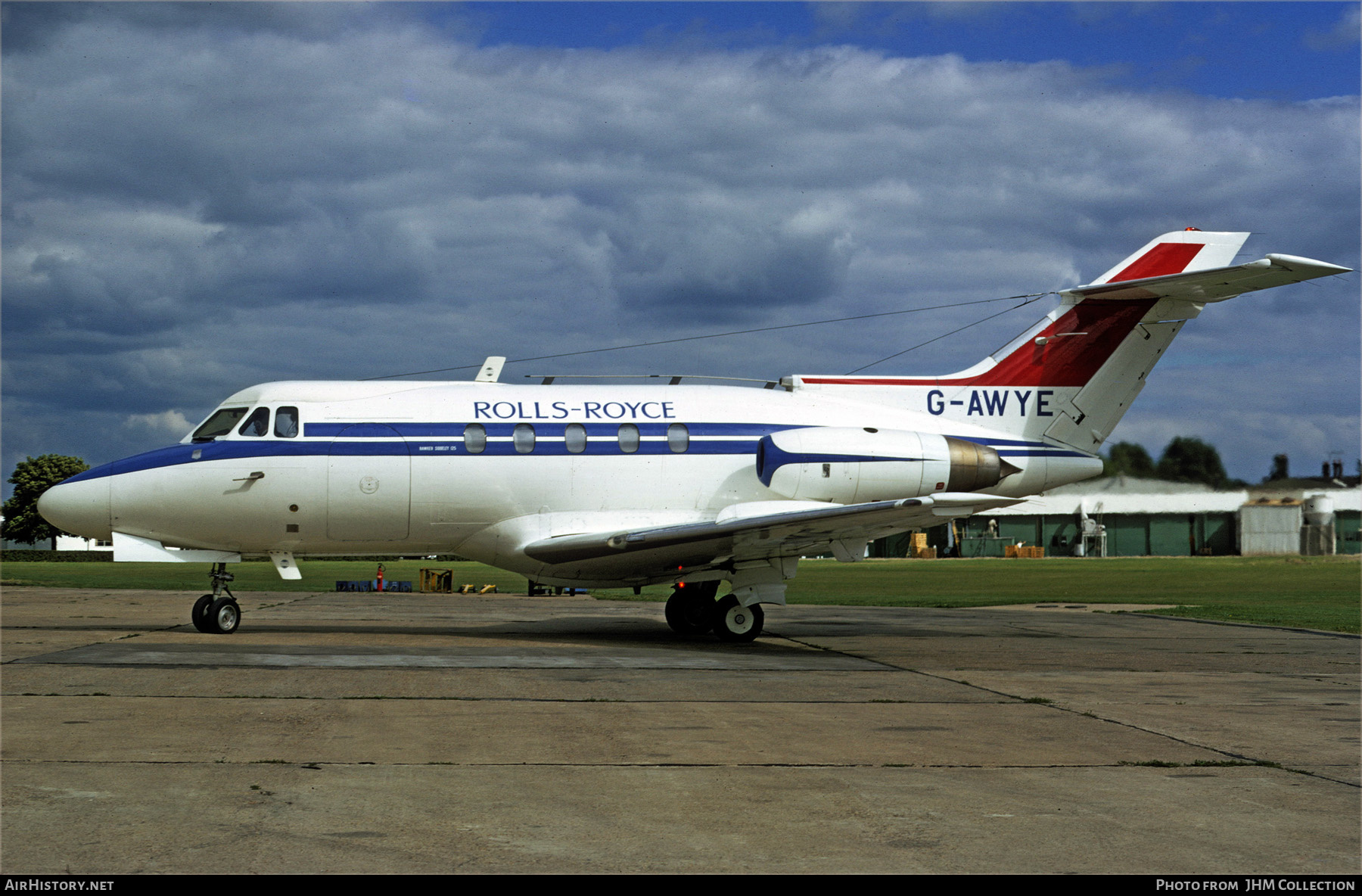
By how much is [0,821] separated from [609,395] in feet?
44.4

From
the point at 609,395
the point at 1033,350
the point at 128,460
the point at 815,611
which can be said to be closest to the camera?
the point at 128,460

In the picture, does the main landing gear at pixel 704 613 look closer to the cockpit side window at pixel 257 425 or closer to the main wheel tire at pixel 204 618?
the cockpit side window at pixel 257 425

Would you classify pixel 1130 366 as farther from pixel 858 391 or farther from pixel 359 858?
pixel 359 858

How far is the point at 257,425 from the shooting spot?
1788 cm

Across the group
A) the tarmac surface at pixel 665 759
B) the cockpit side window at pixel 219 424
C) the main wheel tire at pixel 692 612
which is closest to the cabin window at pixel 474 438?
the tarmac surface at pixel 665 759

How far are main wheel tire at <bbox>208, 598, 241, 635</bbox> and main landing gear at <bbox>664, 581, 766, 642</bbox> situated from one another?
7128mm

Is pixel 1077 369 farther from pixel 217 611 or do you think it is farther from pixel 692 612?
pixel 217 611

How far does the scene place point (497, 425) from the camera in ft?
60.0

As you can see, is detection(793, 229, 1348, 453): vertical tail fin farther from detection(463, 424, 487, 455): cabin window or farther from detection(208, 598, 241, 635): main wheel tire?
detection(208, 598, 241, 635): main wheel tire

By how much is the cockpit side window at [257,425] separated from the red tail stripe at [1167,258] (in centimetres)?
1456

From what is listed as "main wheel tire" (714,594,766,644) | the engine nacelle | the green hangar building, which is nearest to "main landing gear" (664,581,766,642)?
"main wheel tire" (714,594,766,644)

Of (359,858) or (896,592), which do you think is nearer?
(359,858)
